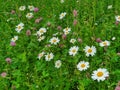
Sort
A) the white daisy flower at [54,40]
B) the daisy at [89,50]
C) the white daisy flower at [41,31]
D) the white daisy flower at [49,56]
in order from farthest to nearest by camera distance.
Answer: the white daisy flower at [41,31]
the white daisy flower at [54,40]
the white daisy flower at [49,56]
the daisy at [89,50]

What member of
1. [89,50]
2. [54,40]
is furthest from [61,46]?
[89,50]

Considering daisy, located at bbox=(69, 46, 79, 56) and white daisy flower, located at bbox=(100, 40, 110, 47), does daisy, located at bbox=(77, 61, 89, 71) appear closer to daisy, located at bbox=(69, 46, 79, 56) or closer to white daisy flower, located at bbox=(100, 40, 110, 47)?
daisy, located at bbox=(69, 46, 79, 56)

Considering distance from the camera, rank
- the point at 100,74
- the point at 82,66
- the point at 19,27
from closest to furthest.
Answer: the point at 100,74 < the point at 82,66 < the point at 19,27

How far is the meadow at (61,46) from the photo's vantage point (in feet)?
10.4

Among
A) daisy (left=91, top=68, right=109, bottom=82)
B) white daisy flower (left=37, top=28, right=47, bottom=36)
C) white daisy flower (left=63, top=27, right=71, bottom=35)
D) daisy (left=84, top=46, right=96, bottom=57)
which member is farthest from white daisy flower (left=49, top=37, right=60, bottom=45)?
daisy (left=91, top=68, right=109, bottom=82)

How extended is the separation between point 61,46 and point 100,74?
0.77 m

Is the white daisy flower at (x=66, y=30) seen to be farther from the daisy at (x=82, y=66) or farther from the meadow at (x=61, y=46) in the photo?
the daisy at (x=82, y=66)

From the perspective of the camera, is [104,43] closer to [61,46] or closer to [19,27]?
[61,46]

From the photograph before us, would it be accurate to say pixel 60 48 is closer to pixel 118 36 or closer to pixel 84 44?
pixel 84 44

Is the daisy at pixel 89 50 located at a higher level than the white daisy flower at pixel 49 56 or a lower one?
lower

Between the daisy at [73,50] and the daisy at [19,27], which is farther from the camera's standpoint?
the daisy at [19,27]

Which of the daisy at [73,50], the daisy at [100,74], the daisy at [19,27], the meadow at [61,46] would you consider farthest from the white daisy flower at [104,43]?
the daisy at [19,27]

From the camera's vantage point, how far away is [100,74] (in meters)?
3.00

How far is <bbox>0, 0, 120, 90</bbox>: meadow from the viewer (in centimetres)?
317
